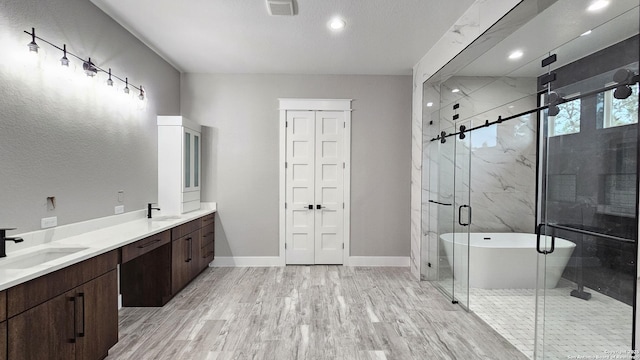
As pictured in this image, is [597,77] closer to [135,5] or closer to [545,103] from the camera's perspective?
[545,103]

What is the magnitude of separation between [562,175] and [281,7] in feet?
8.53

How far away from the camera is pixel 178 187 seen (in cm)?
390

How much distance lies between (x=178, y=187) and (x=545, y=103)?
3882 mm

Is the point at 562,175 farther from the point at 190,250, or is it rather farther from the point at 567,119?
the point at 190,250

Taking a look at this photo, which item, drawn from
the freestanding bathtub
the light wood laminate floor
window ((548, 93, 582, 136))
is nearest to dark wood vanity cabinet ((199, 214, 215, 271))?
the light wood laminate floor

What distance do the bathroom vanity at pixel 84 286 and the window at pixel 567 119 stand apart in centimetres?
311

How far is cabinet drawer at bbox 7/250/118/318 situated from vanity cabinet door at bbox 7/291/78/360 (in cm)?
4

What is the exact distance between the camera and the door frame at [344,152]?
4.59 m

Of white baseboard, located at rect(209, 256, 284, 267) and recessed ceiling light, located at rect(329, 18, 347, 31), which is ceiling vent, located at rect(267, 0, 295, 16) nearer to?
recessed ceiling light, located at rect(329, 18, 347, 31)

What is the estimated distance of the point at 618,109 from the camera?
63.9 inches

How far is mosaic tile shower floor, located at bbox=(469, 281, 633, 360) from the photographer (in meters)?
1.64

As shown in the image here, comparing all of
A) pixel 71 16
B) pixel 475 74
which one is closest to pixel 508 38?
pixel 475 74

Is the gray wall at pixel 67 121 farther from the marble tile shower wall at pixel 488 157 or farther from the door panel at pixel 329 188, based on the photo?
the marble tile shower wall at pixel 488 157

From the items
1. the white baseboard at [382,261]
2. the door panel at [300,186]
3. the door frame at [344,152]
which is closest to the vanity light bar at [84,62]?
the door frame at [344,152]
